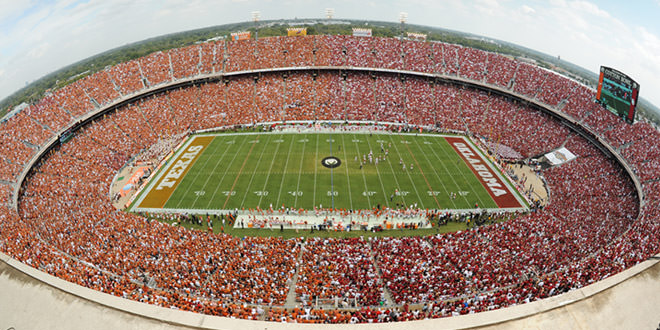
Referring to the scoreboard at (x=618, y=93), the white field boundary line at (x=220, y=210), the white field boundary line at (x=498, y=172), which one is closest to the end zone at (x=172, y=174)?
the white field boundary line at (x=220, y=210)

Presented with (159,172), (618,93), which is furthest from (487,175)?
(159,172)

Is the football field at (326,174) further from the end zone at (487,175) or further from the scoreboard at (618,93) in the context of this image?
the scoreboard at (618,93)

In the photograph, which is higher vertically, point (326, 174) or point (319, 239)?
point (326, 174)

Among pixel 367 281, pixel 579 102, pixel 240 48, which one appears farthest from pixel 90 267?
pixel 579 102

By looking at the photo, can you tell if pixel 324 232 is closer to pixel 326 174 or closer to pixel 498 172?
pixel 326 174

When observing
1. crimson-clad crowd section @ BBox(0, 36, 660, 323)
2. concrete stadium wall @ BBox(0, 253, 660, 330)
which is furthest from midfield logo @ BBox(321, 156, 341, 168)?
concrete stadium wall @ BBox(0, 253, 660, 330)

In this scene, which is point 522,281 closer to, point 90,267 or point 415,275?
point 415,275

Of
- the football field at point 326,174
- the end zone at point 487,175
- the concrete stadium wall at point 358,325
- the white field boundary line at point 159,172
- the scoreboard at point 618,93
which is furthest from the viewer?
the scoreboard at point 618,93
